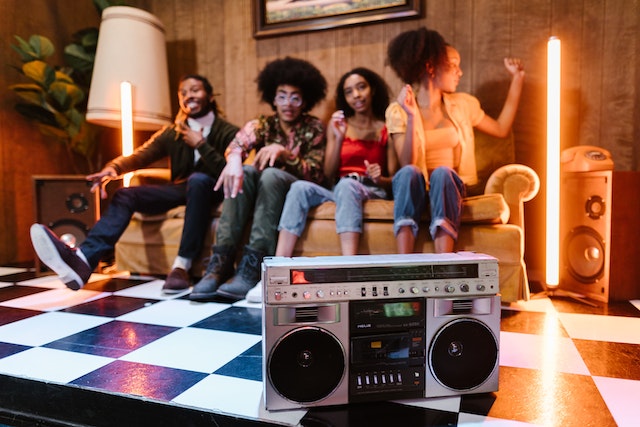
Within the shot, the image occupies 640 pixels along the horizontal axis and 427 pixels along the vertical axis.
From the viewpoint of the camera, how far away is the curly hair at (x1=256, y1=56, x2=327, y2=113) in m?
2.38

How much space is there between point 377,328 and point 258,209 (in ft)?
3.80

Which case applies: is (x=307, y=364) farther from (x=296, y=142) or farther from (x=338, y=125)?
(x=296, y=142)

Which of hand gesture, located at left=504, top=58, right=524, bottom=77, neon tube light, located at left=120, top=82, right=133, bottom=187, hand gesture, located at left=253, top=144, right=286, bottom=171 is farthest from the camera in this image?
neon tube light, located at left=120, top=82, right=133, bottom=187

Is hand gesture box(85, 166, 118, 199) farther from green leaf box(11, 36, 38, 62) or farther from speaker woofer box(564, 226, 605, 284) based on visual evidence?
speaker woofer box(564, 226, 605, 284)

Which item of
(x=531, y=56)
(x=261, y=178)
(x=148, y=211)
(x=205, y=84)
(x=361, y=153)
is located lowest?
(x=148, y=211)

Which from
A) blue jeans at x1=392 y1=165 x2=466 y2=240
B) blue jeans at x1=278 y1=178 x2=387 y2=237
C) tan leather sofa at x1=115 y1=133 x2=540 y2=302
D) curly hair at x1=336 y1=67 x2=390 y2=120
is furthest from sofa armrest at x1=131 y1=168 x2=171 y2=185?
blue jeans at x1=392 y1=165 x2=466 y2=240

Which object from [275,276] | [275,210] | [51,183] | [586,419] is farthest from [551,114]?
[51,183]

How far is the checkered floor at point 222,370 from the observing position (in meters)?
0.91

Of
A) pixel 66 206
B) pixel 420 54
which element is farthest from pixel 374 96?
pixel 66 206

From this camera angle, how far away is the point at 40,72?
8.63 feet

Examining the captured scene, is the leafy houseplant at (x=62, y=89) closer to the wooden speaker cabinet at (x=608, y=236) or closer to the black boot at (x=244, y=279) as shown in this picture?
the black boot at (x=244, y=279)

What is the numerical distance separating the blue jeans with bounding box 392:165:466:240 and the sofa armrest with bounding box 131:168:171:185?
1370mm

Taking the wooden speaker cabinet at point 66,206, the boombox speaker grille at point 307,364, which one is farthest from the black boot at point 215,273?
the boombox speaker grille at point 307,364

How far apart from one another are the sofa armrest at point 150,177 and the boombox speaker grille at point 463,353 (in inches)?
75.8
